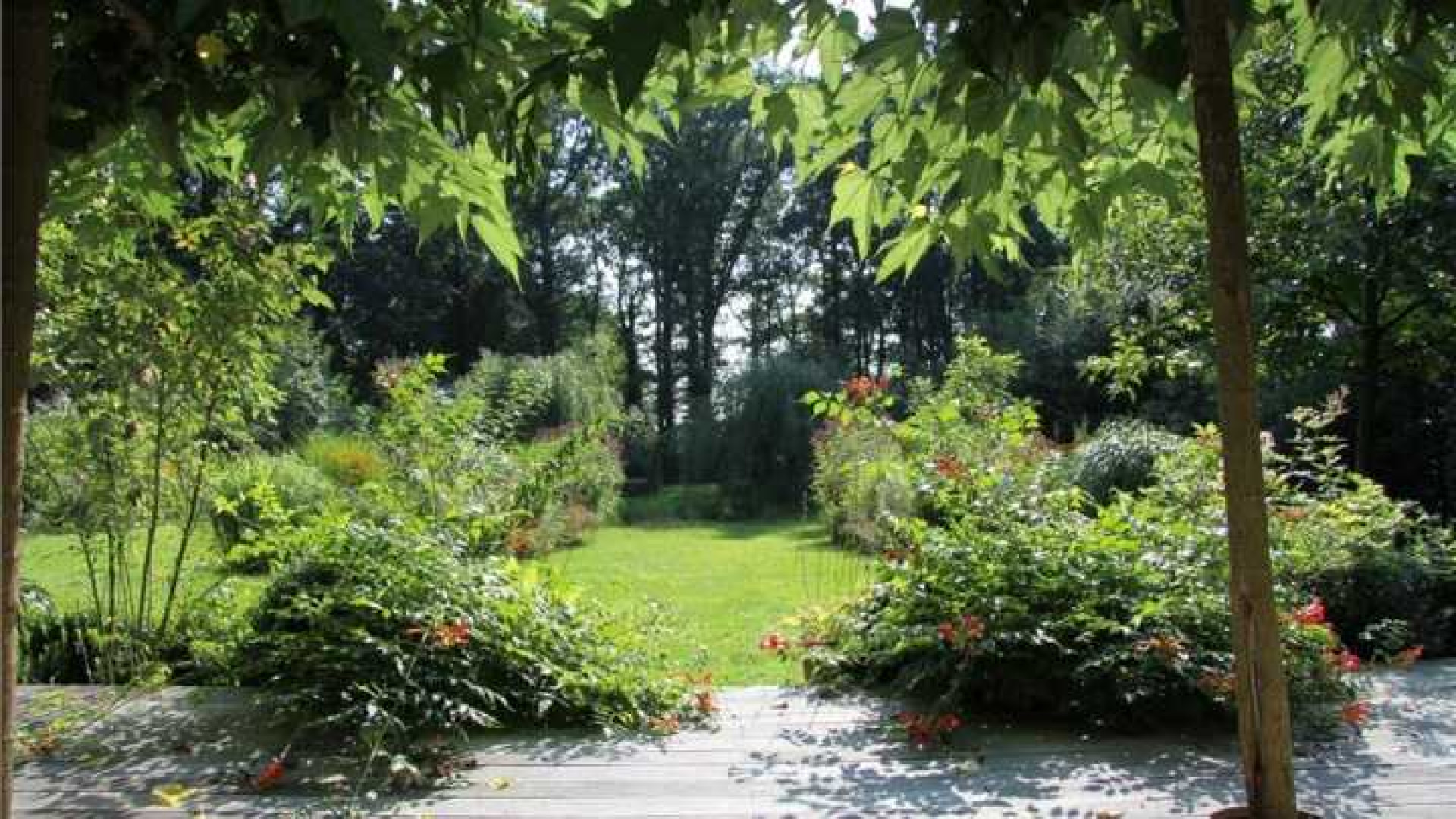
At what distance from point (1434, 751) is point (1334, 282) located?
396cm

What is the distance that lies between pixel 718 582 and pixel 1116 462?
3.28 m

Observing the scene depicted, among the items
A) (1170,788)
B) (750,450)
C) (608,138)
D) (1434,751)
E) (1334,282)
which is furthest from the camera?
(750,450)

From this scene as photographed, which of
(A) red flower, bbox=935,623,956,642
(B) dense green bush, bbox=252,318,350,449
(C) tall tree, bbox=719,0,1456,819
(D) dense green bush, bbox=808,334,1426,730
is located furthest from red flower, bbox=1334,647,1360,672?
(B) dense green bush, bbox=252,318,350,449

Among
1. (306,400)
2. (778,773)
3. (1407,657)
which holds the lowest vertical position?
(778,773)

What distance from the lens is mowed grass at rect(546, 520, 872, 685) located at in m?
5.02

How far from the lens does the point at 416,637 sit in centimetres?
353

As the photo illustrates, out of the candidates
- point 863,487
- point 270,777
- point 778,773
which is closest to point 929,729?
point 778,773

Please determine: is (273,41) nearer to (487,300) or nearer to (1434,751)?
(1434,751)

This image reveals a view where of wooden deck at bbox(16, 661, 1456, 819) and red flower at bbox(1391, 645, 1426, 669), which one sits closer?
wooden deck at bbox(16, 661, 1456, 819)

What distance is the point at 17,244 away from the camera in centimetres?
105

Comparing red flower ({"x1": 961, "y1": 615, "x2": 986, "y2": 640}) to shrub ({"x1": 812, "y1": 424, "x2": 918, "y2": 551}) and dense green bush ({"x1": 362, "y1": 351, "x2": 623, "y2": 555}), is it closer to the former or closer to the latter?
shrub ({"x1": 812, "y1": 424, "x2": 918, "y2": 551})

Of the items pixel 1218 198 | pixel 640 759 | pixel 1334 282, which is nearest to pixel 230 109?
pixel 1218 198

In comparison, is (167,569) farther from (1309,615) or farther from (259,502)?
(1309,615)

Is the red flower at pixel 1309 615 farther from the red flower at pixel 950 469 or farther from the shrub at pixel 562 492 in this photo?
the shrub at pixel 562 492
